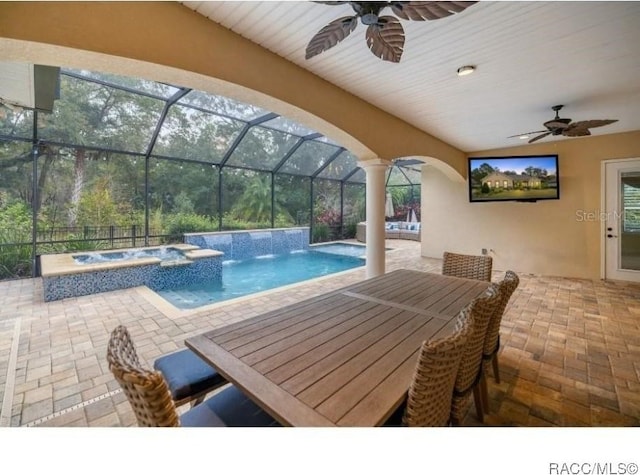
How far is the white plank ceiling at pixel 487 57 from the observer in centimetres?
204

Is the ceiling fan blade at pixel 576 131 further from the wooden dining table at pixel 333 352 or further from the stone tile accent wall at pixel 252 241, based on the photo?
the stone tile accent wall at pixel 252 241

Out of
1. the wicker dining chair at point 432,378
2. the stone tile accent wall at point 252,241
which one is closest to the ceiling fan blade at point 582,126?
the wicker dining chair at point 432,378

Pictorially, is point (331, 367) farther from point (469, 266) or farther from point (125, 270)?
point (125, 270)

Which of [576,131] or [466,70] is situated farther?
[576,131]

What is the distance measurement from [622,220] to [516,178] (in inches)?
80.8

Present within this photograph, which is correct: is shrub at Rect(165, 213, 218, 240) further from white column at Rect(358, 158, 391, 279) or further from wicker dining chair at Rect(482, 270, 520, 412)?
wicker dining chair at Rect(482, 270, 520, 412)

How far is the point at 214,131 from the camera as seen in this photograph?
689cm

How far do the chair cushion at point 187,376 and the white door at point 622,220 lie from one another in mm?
7258

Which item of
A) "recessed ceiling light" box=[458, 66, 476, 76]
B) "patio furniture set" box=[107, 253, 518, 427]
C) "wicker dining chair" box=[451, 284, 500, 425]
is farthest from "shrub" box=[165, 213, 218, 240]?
"wicker dining chair" box=[451, 284, 500, 425]

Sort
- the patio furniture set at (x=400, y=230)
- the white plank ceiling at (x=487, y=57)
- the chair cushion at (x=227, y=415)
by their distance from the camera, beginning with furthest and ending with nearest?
the patio furniture set at (x=400, y=230) → the white plank ceiling at (x=487, y=57) → the chair cushion at (x=227, y=415)

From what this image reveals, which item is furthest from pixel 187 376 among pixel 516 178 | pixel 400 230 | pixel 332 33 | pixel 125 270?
pixel 400 230

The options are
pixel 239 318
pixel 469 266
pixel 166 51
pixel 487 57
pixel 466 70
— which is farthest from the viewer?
pixel 239 318

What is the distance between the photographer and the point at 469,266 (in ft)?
10.2
